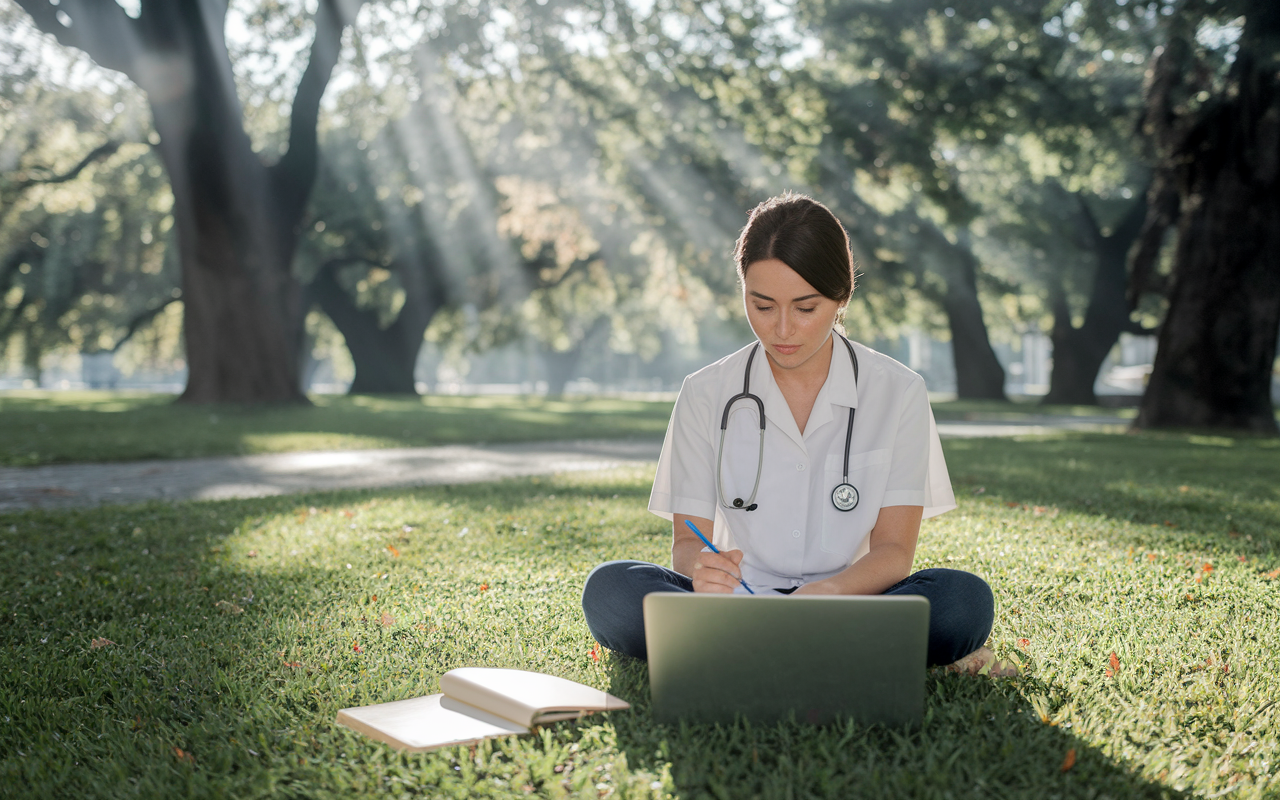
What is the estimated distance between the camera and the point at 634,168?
70.8ft

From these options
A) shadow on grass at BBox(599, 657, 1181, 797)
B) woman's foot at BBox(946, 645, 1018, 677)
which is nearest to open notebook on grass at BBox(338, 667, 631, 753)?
shadow on grass at BBox(599, 657, 1181, 797)

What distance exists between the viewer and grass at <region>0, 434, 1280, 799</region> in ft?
7.00

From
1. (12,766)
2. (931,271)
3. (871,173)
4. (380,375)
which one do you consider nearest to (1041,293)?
(931,271)

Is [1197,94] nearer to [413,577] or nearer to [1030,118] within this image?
[1030,118]

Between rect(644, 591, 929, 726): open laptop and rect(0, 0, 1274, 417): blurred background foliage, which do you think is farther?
rect(0, 0, 1274, 417): blurred background foliage

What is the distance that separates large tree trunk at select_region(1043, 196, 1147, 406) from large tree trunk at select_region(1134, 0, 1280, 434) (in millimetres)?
12514

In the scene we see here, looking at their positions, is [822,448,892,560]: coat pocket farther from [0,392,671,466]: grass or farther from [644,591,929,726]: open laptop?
[0,392,671,466]: grass

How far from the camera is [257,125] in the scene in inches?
1003

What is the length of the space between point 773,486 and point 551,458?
306 inches

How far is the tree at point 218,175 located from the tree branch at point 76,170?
492 cm

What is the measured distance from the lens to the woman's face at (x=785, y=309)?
251 cm

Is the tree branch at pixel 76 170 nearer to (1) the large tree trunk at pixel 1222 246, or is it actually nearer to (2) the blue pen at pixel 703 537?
(1) the large tree trunk at pixel 1222 246

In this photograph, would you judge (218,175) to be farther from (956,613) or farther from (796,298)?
(956,613)

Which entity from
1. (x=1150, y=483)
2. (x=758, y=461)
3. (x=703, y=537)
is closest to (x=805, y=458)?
(x=758, y=461)
